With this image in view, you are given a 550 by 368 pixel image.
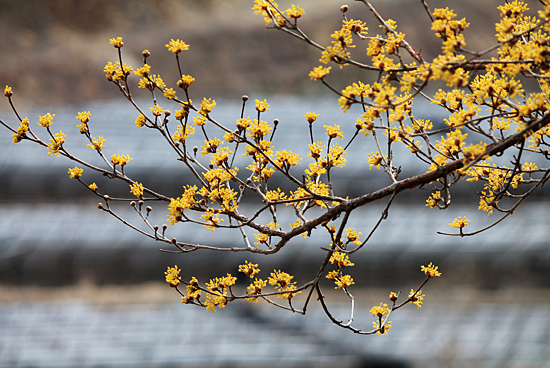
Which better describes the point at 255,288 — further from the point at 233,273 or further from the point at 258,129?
the point at 233,273

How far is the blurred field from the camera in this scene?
10.2 m

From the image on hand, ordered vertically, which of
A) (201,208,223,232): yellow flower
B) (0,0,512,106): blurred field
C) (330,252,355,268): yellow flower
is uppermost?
(0,0,512,106): blurred field

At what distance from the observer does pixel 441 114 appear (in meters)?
6.34

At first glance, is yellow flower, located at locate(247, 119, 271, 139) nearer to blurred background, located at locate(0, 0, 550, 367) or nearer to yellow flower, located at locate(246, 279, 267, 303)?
yellow flower, located at locate(246, 279, 267, 303)

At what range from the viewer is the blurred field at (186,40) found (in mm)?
10164

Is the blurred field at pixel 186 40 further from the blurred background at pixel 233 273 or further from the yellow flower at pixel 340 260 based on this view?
the yellow flower at pixel 340 260

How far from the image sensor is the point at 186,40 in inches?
437

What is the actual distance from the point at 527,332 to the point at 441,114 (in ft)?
11.2

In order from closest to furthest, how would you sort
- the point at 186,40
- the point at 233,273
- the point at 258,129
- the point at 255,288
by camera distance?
the point at 258,129 < the point at 255,288 < the point at 233,273 < the point at 186,40

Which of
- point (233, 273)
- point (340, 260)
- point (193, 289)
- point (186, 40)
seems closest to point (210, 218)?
point (193, 289)

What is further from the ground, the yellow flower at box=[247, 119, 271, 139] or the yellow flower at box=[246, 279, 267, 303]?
the yellow flower at box=[247, 119, 271, 139]

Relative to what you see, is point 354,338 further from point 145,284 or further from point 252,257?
point 145,284

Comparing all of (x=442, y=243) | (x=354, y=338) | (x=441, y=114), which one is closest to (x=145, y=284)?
(x=354, y=338)

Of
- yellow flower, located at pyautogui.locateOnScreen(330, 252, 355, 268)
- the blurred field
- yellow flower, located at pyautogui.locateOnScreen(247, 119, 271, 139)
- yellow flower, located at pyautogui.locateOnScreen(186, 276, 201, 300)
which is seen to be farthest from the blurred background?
yellow flower, located at pyautogui.locateOnScreen(247, 119, 271, 139)
